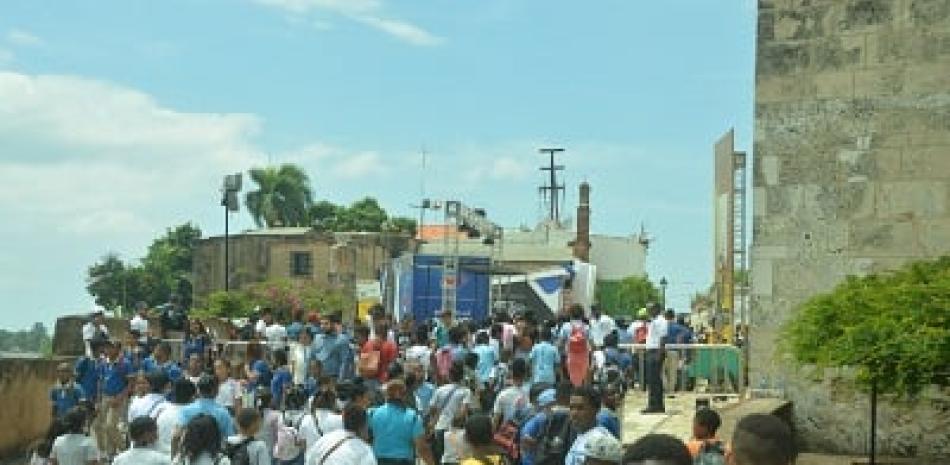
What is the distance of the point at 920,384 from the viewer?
10125 millimetres

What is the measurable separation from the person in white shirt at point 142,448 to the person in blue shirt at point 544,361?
589 cm

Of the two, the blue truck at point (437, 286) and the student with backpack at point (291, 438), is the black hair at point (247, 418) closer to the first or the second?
the student with backpack at point (291, 438)

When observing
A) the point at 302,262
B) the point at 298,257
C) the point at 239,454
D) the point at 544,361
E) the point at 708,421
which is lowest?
the point at 239,454

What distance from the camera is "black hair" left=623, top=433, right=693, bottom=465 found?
4.10m

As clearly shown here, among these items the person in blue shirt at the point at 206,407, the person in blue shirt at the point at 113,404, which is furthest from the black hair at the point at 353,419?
the person in blue shirt at the point at 113,404

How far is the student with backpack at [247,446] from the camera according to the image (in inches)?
372

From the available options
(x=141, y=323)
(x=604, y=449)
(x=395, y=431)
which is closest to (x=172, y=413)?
(x=395, y=431)

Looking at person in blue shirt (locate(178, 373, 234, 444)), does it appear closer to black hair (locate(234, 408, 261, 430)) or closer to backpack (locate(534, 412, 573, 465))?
black hair (locate(234, 408, 261, 430))

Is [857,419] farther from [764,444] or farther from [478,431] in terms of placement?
[764,444]

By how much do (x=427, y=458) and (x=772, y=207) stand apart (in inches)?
191

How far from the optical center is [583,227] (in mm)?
73125

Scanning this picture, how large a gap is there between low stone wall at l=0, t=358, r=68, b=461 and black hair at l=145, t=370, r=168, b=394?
7.72 metres

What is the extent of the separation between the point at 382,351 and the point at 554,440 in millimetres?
5871

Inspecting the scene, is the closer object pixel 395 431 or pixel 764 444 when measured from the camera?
pixel 764 444
